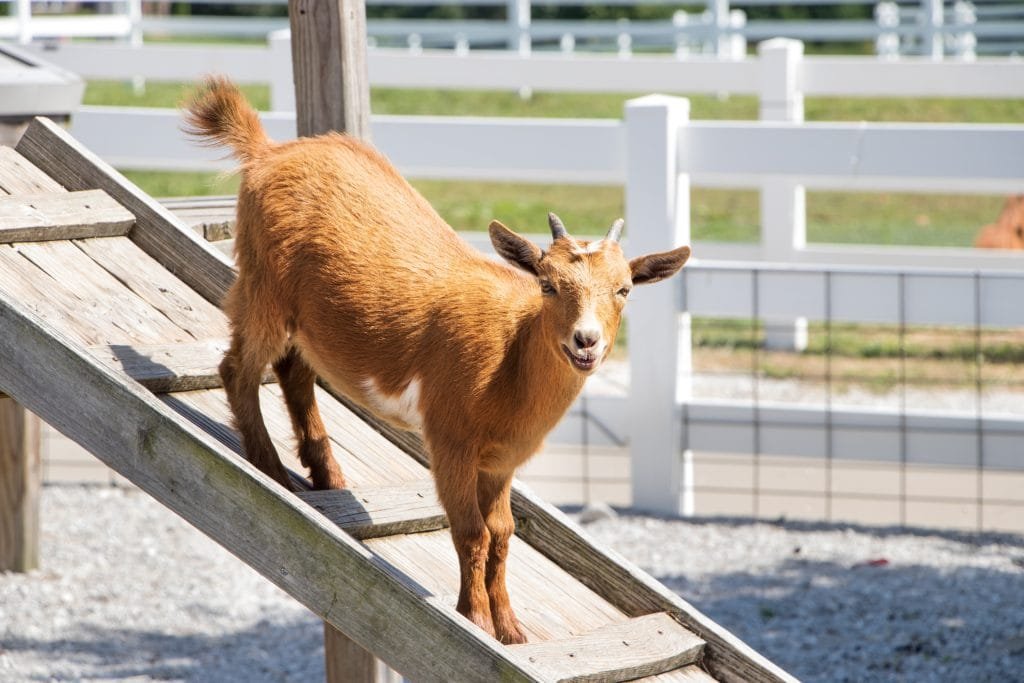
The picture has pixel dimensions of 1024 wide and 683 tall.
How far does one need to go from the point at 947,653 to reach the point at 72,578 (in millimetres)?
3536

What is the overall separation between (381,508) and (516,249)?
2.73 feet

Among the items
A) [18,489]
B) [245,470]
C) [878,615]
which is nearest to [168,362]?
[245,470]

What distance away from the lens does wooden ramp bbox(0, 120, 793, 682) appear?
3070 mm

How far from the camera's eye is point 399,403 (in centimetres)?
327

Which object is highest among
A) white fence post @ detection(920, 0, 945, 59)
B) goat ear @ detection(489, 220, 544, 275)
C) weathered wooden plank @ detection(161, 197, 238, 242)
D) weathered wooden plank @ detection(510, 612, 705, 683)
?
white fence post @ detection(920, 0, 945, 59)

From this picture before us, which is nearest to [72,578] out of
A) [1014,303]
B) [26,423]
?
[26,423]

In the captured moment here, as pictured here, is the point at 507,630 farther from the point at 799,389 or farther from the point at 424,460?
the point at 799,389

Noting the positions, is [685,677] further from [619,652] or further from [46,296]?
[46,296]

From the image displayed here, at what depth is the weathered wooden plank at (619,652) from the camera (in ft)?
10.3

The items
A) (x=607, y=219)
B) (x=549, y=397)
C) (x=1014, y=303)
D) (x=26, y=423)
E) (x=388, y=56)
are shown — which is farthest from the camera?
(x=607, y=219)

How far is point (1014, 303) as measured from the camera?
616cm

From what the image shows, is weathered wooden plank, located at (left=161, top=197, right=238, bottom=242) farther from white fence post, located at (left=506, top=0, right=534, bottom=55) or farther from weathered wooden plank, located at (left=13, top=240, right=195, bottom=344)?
white fence post, located at (left=506, top=0, right=534, bottom=55)

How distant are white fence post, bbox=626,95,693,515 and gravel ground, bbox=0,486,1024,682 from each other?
25 cm

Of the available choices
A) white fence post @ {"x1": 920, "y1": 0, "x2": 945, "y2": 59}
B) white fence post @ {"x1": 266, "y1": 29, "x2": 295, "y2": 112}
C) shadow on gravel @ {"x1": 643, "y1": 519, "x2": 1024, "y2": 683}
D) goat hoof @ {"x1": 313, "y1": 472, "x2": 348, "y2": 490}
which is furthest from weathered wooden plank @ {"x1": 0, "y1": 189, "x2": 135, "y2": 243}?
white fence post @ {"x1": 920, "y1": 0, "x2": 945, "y2": 59}
